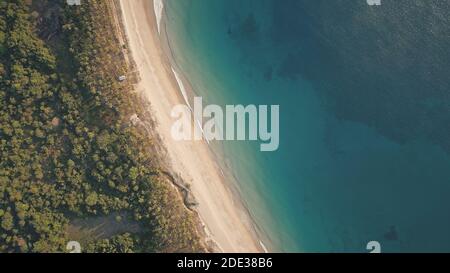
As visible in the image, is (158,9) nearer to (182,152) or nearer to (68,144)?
(182,152)

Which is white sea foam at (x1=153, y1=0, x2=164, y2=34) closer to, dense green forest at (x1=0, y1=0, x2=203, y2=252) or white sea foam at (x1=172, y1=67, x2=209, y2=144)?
white sea foam at (x1=172, y1=67, x2=209, y2=144)

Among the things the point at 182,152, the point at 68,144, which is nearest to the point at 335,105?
the point at 182,152

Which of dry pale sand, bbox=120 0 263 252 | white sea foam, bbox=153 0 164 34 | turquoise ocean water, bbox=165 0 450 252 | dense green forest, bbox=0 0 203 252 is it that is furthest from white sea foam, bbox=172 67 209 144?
dense green forest, bbox=0 0 203 252

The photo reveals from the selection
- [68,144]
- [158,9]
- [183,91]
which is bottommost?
[68,144]

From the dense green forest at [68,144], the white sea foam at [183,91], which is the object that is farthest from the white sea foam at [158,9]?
the dense green forest at [68,144]

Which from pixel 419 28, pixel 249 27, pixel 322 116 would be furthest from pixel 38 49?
pixel 419 28

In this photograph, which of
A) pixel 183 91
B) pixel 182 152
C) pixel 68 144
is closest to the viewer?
pixel 68 144

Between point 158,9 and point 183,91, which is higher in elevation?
point 158,9

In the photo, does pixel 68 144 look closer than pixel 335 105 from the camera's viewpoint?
Yes
